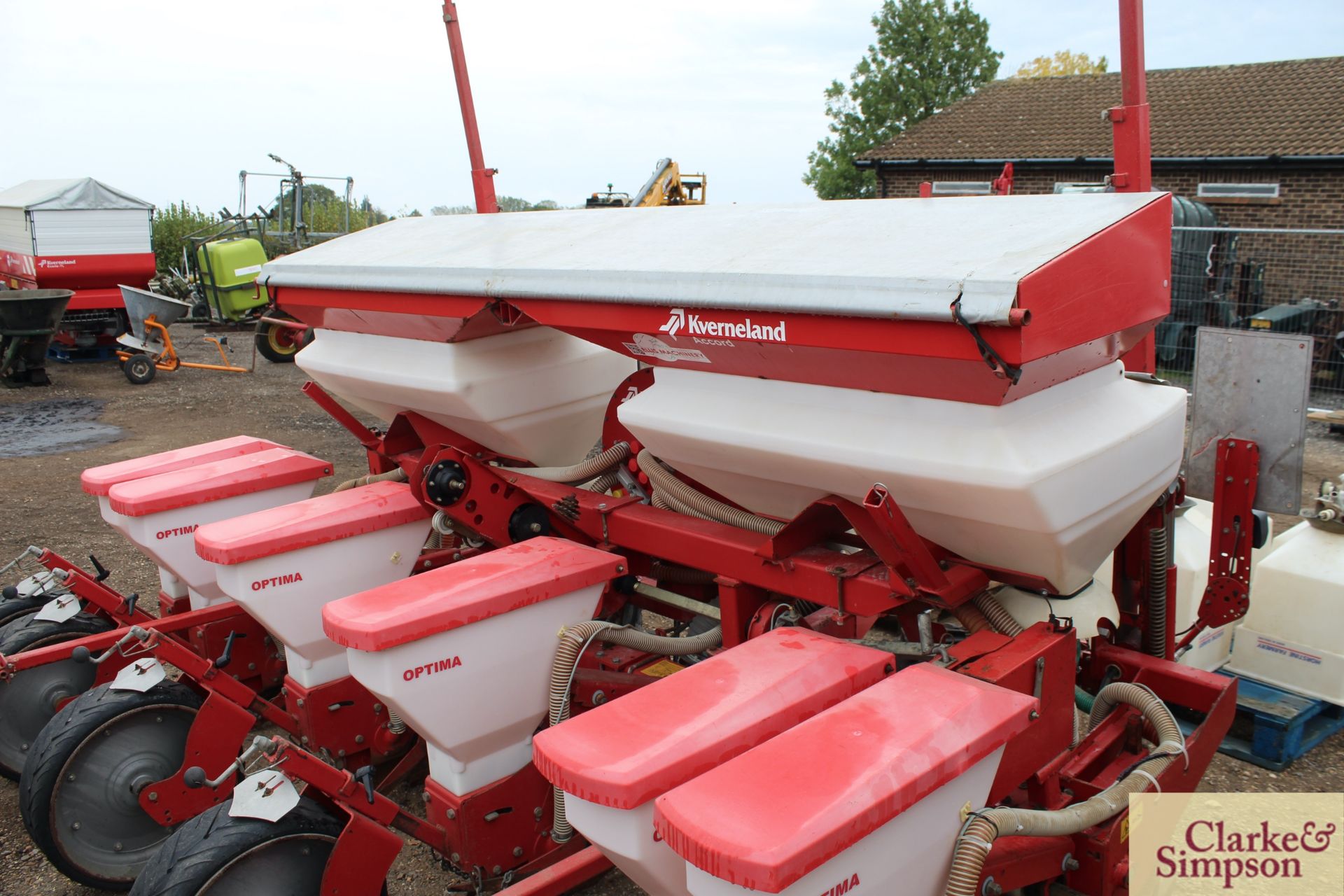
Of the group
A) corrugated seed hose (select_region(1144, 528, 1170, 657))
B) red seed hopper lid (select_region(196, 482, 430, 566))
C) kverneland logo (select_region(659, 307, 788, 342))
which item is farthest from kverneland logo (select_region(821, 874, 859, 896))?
red seed hopper lid (select_region(196, 482, 430, 566))

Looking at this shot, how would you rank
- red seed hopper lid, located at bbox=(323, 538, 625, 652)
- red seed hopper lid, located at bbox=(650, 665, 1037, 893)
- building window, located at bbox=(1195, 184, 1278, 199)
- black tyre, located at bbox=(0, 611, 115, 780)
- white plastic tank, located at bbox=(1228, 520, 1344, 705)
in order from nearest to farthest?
red seed hopper lid, located at bbox=(650, 665, 1037, 893) → red seed hopper lid, located at bbox=(323, 538, 625, 652) → black tyre, located at bbox=(0, 611, 115, 780) → white plastic tank, located at bbox=(1228, 520, 1344, 705) → building window, located at bbox=(1195, 184, 1278, 199)

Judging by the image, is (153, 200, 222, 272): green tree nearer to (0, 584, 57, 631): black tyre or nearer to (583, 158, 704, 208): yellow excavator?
(583, 158, 704, 208): yellow excavator

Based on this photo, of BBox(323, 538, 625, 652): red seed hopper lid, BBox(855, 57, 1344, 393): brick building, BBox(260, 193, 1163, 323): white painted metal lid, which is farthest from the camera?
BBox(855, 57, 1344, 393): brick building

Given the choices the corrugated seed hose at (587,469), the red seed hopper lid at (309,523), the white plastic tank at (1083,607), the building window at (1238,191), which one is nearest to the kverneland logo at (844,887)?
the corrugated seed hose at (587,469)

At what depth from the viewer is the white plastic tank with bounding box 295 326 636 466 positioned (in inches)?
130

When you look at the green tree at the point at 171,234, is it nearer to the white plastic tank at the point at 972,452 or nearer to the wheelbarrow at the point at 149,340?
the wheelbarrow at the point at 149,340

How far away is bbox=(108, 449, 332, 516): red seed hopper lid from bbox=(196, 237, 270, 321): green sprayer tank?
33.1ft

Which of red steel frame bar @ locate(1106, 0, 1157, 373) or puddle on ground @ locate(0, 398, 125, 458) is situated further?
puddle on ground @ locate(0, 398, 125, 458)

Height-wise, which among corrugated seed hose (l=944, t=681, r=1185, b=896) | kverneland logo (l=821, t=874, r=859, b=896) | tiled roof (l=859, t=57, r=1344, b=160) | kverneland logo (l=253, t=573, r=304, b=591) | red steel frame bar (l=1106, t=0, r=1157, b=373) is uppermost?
tiled roof (l=859, t=57, r=1344, b=160)

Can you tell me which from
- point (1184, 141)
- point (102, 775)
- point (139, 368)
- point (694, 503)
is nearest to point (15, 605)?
point (102, 775)

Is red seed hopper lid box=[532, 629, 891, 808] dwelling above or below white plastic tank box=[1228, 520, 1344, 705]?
above

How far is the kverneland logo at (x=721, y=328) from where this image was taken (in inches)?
87.4

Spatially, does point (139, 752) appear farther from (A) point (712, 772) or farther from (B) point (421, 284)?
(A) point (712, 772)

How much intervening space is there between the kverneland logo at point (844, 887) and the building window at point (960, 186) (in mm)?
16629
